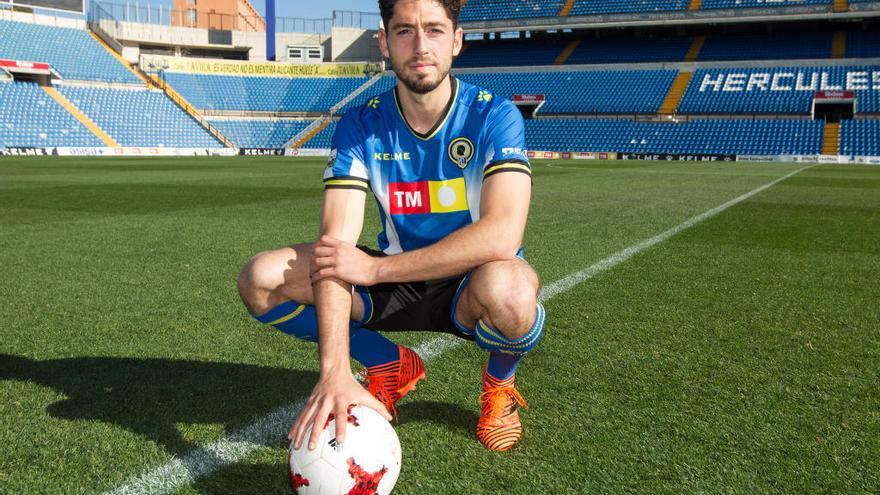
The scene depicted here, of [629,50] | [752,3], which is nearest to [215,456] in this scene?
[752,3]

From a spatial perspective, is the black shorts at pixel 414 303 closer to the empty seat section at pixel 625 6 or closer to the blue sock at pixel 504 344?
the blue sock at pixel 504 344

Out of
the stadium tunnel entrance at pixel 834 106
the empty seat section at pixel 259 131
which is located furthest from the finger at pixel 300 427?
the empty seat section at pixel 259 131

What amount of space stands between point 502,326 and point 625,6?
4469cm

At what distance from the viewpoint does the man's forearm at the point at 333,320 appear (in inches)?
91.5

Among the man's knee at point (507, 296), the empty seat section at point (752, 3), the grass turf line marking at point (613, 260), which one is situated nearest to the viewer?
the man's knee at point (507, 296)

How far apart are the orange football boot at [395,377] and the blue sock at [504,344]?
1.31 feet

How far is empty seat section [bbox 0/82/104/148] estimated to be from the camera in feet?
117

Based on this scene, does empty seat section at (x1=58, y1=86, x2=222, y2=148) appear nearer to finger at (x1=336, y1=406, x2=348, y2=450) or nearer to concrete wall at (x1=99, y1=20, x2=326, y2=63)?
concrete wall at (x1=99, y1=20, x2=326, y2=63)

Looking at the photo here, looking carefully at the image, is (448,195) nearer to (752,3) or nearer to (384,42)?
(384,42)

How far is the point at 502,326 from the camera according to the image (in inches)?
102

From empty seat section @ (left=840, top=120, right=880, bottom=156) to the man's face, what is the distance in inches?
1484

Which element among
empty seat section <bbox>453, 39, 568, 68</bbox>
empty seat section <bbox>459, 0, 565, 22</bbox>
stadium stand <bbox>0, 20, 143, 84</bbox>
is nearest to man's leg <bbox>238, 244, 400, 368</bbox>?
stadium stand <bbox>0, 20, 143, 84</bbox>

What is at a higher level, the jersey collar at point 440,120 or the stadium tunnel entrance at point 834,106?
the stadium tunnel entrance at point 834,106

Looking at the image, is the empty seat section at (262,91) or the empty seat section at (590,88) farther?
the empty seat section at (262,91)
